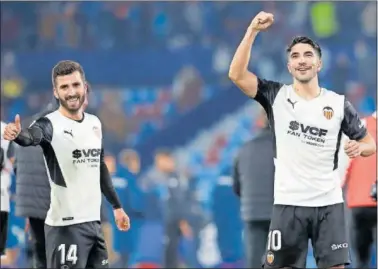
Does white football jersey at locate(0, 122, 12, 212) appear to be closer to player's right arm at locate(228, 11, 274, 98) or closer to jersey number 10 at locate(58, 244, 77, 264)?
jersey number 10 at locate(58, 244, 77, 264)

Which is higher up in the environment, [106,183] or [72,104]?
[72,104]

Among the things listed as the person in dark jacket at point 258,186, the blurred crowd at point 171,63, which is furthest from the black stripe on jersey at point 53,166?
the blurred crowd at point 171,63

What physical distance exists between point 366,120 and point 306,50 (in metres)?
2.22

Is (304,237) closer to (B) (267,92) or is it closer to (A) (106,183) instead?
(B) (267,92)

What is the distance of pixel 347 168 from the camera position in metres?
8.59

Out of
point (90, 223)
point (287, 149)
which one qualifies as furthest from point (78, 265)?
point (287, 149)

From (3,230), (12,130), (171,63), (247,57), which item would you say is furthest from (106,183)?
(171,63)

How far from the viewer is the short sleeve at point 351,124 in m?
6.50

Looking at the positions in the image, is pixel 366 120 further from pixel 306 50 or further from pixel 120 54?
pixel 120 54

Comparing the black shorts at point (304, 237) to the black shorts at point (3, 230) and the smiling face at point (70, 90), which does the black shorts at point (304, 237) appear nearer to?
the smiling face at point (70, 90)

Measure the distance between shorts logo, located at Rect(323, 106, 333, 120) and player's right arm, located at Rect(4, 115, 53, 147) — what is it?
1757 millimetres

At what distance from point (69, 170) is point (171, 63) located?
10.3 metres

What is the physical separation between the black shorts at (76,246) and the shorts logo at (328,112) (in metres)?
1.65

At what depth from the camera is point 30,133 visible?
6.21 metres
